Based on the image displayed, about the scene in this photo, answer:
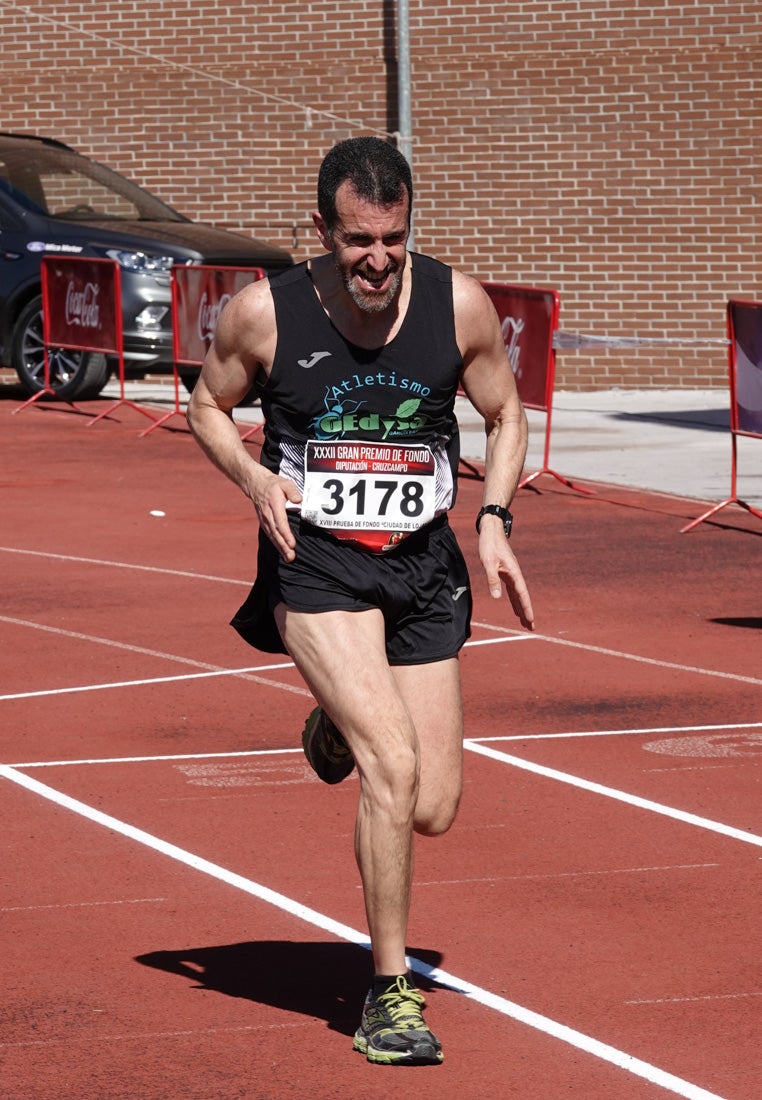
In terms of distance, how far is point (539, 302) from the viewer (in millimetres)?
15484

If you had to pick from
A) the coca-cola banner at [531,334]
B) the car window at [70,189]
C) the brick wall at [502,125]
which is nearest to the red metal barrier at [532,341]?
the coca-cola banner at [531,334]

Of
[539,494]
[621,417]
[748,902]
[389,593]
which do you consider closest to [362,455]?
[389,593]

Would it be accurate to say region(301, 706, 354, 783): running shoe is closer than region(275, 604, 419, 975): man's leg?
No

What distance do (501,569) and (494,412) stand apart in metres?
0.60

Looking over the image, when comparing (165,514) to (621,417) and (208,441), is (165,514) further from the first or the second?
(208,441)

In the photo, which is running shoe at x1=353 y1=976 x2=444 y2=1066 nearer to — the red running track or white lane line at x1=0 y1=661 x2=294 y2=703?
the red running track

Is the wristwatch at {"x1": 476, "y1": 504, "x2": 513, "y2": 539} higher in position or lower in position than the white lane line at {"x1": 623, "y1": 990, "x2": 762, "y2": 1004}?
higher

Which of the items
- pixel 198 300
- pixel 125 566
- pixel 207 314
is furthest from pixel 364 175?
pixel 198 300

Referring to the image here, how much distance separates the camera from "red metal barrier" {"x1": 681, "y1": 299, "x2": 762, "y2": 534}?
13.5 meters

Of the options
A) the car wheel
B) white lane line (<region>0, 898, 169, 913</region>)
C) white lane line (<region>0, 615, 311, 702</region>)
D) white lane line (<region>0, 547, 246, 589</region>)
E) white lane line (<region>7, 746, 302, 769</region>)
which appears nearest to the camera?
white lane line (<region>0, 898, 169, 913</region>)

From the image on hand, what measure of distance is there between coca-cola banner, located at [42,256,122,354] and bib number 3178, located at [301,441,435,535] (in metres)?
14.0

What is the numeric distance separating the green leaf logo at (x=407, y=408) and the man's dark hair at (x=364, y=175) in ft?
1.55

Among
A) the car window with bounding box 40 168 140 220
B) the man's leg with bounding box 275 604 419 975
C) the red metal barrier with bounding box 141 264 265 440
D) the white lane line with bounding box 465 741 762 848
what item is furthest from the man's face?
the car window with bounding box 40 168 140 220

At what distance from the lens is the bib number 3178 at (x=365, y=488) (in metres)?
5.10
